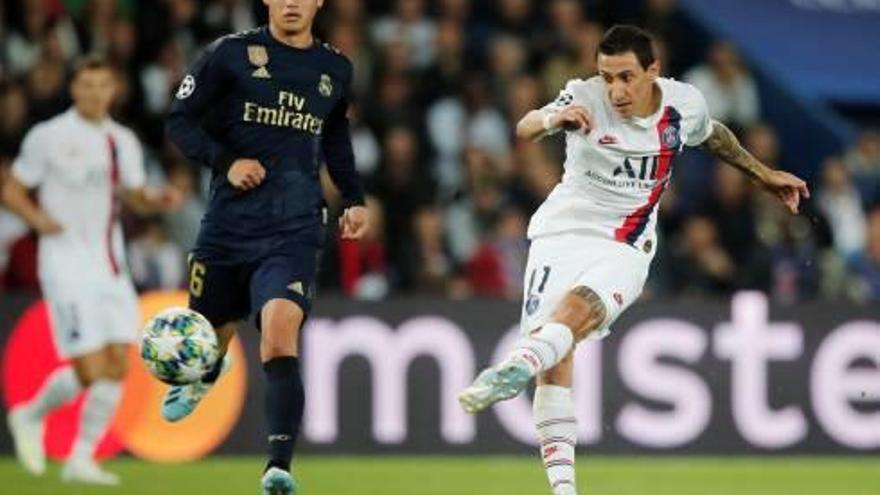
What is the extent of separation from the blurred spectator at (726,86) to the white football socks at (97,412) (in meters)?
5.99

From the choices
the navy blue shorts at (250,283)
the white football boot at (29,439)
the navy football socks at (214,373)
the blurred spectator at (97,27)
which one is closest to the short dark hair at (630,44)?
the navy blue shorts at (250,283)

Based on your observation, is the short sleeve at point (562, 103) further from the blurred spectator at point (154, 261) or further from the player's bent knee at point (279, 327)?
the blurred spectator at point (154, 261)

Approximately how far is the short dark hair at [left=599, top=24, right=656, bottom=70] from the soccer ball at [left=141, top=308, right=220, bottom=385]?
205cm

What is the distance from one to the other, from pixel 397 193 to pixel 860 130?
5.51 m

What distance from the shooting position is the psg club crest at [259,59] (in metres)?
10.6

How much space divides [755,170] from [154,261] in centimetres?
603

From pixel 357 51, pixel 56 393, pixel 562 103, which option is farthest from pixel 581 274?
pixel 357 51

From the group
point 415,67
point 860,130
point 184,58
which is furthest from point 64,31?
point 860,130

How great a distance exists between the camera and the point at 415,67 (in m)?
17.8

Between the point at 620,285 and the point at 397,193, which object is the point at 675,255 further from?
the point at 620,285

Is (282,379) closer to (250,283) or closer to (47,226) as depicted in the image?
(250,283)

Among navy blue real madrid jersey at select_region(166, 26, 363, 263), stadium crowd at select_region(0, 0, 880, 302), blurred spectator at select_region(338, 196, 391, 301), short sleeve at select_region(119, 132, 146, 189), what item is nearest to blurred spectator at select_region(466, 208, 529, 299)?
stadium crowd at select_region(0, 0, 880, 302)

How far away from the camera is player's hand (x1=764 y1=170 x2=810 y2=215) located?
1076 cm

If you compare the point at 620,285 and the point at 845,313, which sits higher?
the point at 845,313
